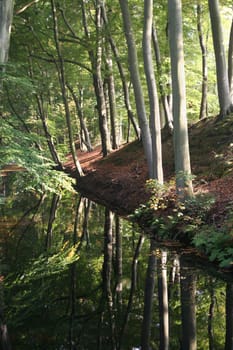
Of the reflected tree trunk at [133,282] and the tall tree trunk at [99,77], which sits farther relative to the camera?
the tall tree trunk at [99,77]

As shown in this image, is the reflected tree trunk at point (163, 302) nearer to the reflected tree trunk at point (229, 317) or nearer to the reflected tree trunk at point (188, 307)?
the reflected tree trunk at point (188, 307)

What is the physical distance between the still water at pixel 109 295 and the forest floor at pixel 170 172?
5.84ft

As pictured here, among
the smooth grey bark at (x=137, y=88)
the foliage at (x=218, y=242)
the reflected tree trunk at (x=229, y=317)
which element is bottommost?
the reflected tree trunk at (x=229, y=317)

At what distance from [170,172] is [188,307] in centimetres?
840

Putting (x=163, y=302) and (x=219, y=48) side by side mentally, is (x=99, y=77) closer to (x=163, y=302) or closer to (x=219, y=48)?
(x=219, y=48)

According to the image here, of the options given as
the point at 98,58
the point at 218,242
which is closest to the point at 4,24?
the point at 218,242

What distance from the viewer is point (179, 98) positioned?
9.34 m

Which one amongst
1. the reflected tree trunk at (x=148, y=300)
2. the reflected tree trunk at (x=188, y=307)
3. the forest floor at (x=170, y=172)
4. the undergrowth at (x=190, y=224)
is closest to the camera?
the reflected tree trunk at (x=188, y=307)

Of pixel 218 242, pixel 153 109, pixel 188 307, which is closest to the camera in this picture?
pixel 188 307

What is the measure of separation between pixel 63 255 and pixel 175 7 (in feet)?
20.0

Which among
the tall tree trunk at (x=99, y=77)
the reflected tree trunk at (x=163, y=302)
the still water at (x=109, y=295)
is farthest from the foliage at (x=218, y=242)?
the tall tree trunk at (x=99, y=77)

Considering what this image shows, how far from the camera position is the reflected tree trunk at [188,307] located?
16.2 ft

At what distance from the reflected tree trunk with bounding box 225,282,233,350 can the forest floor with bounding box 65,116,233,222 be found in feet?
6.95

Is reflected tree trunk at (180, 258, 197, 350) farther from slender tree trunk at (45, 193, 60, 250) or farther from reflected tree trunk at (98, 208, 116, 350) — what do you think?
slender tree trunk at (45, 193, 60, 250)
